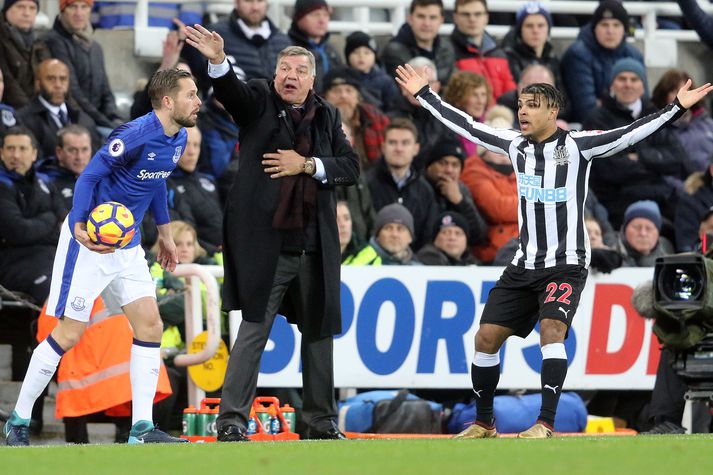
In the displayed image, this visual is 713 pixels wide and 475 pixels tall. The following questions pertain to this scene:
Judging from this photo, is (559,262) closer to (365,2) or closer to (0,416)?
(0,416)

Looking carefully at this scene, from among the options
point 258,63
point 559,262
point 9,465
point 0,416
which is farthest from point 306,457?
point 258,63

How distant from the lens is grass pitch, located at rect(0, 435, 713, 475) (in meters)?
7.21

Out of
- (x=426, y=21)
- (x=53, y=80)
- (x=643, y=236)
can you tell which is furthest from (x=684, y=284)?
(x=426, y=21)

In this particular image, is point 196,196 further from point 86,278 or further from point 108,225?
point 108,225

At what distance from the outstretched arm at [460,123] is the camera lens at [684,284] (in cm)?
134

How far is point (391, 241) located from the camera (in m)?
13.4

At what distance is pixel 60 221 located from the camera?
41.5 ft

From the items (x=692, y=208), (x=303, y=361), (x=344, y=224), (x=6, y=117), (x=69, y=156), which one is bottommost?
(x=303, y=361)

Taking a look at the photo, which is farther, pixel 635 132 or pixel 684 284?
pixel 684 284

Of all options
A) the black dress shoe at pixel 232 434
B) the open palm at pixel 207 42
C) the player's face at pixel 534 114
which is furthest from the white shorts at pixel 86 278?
the player's face at pixel 534 114

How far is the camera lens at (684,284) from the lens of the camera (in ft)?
34.1

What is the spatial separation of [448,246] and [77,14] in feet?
12.8

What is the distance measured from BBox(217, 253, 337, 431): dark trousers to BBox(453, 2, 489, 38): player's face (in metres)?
7.06

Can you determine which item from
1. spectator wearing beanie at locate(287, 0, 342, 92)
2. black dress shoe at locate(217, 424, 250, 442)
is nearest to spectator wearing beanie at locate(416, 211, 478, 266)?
spectator wearing beanie at locate(287, 0, 342, 92)
